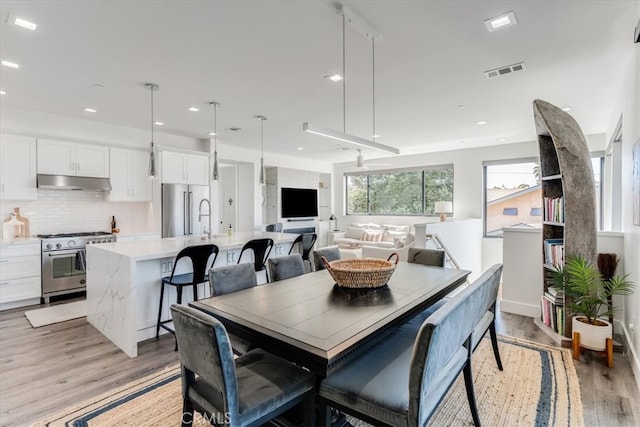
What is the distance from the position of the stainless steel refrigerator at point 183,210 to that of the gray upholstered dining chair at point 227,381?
4365mm

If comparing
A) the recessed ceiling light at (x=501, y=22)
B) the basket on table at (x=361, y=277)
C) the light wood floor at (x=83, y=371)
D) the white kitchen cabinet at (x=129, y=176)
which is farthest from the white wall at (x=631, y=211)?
the white kitchen cabinet at (x=129, y=176)

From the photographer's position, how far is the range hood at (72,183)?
4750 mm

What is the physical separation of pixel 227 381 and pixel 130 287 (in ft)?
6.97

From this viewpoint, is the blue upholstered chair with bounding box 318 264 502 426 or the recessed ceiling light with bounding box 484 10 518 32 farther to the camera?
the recessed ceiling light with bounding box 484 10 518 32

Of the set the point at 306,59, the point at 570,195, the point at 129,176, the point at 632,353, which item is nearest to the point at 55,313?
the point at 129,176

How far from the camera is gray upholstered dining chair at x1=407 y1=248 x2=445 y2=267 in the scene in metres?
3.41

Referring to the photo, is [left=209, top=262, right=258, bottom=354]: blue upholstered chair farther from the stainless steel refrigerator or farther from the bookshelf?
the stainless steel refrigerator

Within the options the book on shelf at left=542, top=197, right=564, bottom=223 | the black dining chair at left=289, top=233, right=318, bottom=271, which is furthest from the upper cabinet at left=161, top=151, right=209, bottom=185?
the book on shelf at left=542, top=197, right=564, bottom=223

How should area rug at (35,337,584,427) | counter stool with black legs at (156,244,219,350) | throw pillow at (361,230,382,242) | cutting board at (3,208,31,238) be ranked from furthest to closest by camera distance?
throw pillow at (361,230,382,242) < cutting board at (3,208,31,238) < counter stool with black legs at (156,244,219,350) < area rug at (35,337,584,427)

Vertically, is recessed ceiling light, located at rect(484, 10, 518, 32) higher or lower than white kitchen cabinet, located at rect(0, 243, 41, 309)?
higher

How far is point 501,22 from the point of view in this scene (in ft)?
7.94

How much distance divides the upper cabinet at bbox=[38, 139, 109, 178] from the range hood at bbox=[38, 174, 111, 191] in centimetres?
9

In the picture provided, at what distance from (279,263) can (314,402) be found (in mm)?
1417

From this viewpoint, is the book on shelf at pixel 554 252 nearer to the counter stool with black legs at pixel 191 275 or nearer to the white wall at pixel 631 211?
the white wall at pixel 631 211
